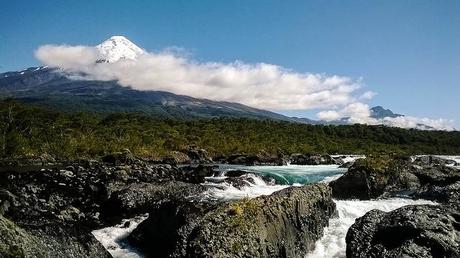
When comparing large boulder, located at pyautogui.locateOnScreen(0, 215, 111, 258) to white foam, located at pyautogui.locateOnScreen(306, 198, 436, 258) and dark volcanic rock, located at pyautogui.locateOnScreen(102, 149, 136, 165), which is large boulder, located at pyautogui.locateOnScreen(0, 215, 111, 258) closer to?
white foam, located at pyautogui.locateOnScreen(306, 198, 436, 258)

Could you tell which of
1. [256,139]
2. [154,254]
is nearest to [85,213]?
[154,254]

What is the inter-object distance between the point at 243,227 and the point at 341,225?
9.15 m

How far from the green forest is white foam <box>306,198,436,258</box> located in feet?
184

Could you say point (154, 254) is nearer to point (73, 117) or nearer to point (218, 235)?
point (218, 235)

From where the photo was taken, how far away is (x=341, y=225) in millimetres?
21547

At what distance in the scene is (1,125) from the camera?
74.7 m

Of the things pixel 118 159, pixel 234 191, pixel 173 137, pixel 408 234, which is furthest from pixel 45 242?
pixel 173 137

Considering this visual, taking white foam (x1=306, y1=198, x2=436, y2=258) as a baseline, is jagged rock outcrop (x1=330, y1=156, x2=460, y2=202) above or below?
above

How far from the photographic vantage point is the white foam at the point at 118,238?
17928 mm

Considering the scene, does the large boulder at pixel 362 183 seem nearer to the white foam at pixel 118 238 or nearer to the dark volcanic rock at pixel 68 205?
the dark volcanic rock at pixel 68 205

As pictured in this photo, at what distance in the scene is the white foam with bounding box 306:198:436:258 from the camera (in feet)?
58.5

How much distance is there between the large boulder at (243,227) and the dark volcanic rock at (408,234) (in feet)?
8.38

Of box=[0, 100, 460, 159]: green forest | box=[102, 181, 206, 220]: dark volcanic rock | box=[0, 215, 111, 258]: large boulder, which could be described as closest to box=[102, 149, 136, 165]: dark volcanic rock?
box=[0, 100, 460, 159]: green forest

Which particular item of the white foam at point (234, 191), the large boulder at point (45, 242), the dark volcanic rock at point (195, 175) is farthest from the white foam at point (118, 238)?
the dark volcanic rock at point (195, 175)
